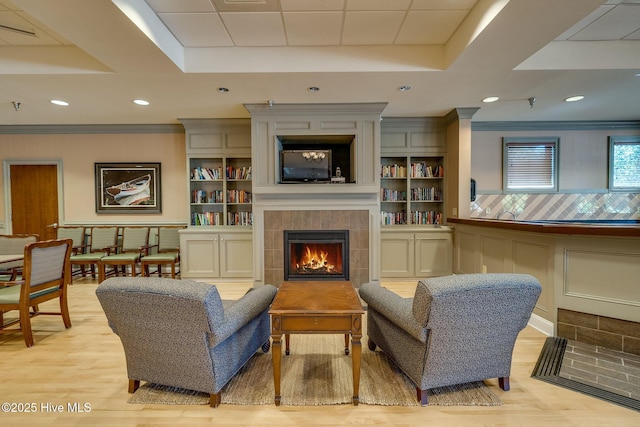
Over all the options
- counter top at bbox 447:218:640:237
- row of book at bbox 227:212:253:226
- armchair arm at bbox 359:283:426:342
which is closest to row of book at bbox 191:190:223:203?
row of book at bbox 227:212:253:226

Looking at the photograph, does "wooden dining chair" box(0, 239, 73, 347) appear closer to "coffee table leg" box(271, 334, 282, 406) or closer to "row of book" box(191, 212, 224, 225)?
"row of book" box(191, 212, 224, 225)

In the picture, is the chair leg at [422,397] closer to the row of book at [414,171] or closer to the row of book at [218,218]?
the row of book at [414,171]

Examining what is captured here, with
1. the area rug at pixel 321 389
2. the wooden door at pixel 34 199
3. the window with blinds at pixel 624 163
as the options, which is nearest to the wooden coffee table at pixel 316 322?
the area rug at pixel 321 389

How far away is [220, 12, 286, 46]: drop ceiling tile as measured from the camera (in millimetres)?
2326

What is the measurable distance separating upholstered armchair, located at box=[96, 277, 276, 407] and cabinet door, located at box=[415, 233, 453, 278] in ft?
10.6

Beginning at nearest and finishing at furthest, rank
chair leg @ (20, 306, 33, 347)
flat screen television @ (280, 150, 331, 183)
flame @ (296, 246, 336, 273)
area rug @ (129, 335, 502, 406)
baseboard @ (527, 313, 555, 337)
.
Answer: area rug @ (129, 335, 502, 406) → chair leg @ (20, 306, 33, 347) → baseboard @ (527, 313, 555, 337) → flat screen television @ (280, 150, 331, 183) → flame @ (296, 246, 336, 273)

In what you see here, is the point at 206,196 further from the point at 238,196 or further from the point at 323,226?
the point at 323,226

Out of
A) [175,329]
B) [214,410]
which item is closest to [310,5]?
[175,329]

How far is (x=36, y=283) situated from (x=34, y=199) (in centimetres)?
343

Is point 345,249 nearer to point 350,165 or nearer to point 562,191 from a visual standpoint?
point 350,165

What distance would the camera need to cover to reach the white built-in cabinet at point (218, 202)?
4262mm

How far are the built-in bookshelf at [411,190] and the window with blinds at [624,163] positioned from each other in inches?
116

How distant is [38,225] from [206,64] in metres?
4.62

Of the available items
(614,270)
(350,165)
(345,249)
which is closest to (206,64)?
(350,165)
